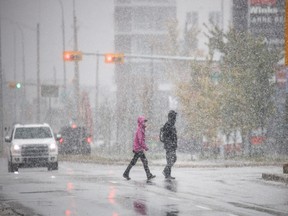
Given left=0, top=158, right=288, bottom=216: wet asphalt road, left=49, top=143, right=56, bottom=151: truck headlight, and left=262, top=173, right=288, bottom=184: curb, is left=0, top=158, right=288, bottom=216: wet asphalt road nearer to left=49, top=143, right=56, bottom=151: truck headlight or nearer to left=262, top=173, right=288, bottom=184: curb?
left=262, top=173, right=288, bottom=184: curb

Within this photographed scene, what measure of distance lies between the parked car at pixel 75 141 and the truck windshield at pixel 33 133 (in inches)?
524

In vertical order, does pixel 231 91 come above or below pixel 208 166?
above

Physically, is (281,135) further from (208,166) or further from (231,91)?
(208,166)

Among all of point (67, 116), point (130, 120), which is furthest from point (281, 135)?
point (67, 116)

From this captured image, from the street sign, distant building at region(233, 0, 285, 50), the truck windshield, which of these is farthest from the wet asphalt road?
the street sign

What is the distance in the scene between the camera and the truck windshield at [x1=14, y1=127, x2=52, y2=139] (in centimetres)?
3388

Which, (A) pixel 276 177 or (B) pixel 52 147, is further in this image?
(B) pixel 52 147

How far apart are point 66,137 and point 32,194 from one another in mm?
29479

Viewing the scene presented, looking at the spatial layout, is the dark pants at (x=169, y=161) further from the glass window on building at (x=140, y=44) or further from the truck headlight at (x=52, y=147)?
the glass window on building at (x=140, y=44)

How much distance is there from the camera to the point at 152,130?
57438mm

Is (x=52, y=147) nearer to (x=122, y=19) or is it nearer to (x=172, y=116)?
(x=172, y=116)

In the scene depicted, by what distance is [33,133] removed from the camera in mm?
34156

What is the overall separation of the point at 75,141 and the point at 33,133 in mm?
15033

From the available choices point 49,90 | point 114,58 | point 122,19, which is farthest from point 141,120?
point 122,19
